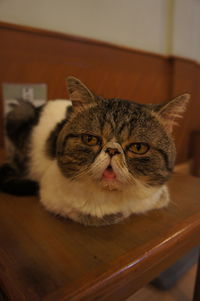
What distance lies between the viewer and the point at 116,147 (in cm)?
46

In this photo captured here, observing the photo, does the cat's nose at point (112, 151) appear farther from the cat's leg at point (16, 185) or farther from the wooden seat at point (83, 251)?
the cat's leg at point (16, 185)

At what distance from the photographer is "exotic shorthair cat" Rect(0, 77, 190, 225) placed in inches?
18.8

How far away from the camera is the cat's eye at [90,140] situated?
19.6 inches

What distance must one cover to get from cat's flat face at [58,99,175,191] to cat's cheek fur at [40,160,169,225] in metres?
0.03

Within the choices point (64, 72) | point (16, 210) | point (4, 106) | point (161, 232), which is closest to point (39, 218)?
point (16, 210)

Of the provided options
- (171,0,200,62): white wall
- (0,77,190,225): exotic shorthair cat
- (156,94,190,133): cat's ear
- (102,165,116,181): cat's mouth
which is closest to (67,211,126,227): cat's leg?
(0,77,190,225): exotic shorthair cat

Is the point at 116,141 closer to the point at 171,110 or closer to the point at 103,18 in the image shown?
the point at 171,110

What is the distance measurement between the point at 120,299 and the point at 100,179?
0.70 feet

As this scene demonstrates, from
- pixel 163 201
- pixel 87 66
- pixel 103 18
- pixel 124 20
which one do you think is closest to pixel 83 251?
pixel 163 201

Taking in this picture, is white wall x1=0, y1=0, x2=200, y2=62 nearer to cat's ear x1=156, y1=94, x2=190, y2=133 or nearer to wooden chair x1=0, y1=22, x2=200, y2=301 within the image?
wooden chair x1=0, y1=22, x2=200, y2=301

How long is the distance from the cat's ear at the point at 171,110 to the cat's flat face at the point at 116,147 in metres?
0.02

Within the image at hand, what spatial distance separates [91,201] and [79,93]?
0.25 metres

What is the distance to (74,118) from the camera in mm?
561

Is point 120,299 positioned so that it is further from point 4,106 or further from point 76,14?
point 76,14
